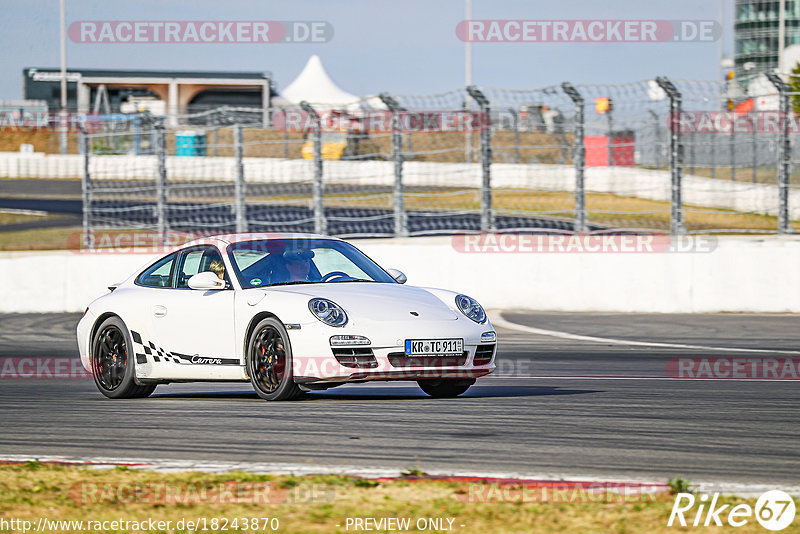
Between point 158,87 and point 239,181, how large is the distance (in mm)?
40192

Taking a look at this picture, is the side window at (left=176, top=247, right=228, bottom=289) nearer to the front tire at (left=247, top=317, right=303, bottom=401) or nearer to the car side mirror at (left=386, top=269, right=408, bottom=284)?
the front tire at (left=247, top=317, right=303, bottom=401)

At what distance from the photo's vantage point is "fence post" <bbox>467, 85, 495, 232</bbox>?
16.7 metres

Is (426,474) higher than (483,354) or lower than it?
lower

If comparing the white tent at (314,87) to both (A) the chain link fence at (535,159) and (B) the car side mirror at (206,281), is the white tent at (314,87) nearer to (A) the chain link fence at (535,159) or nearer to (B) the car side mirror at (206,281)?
(A) the chain link fence at (535,159)

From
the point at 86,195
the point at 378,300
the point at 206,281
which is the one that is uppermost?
the point at 86,195

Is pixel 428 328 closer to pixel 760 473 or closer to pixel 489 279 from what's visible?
pixel 760 473

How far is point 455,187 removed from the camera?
18812 millimetres

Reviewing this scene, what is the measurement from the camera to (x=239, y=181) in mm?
18203

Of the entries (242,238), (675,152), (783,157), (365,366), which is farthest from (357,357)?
(783,157)

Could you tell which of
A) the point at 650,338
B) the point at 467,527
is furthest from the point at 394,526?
the point at 650,338

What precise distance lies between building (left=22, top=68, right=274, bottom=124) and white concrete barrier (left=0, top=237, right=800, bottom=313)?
35254 mm

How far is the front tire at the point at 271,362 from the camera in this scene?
8.35 metres

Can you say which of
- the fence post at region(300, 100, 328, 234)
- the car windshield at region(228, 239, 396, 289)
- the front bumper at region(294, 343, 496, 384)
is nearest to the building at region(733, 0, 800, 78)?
the fence post at region(300, 100, 328, 234)

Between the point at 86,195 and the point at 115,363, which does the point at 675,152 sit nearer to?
the point at 86,195
